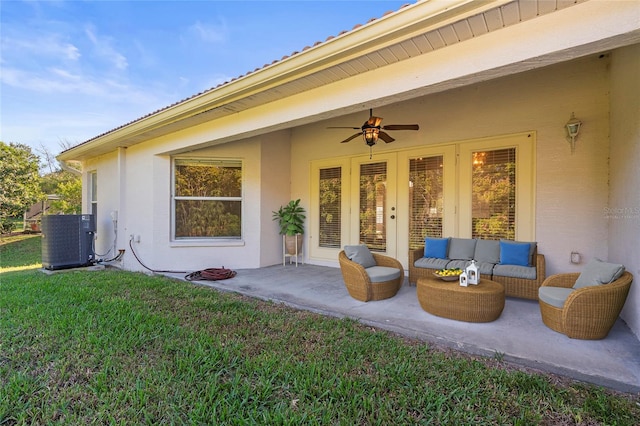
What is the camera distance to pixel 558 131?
478cm

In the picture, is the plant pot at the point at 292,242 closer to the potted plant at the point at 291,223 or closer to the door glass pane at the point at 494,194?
the potted plant at the point at 291,223

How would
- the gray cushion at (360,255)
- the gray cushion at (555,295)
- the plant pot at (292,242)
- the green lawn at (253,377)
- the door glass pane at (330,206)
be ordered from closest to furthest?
1. the green lawn at (253,377)
2. the gray cushion at (555,295)
3. the gray cushion at (360,255)
4. the door glass pane at (330,206)
5. the plant pot at (292,242)

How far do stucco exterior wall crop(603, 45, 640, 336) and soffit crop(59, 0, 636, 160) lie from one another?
1.63 metres

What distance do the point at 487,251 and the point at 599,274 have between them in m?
1.88

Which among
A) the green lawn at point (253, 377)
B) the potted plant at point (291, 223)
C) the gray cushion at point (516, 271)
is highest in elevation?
the potted plant at point (291, 223)

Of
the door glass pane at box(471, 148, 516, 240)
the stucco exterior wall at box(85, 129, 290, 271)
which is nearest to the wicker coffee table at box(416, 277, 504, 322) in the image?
the door glass pane at box(471, 148, 516, 240)

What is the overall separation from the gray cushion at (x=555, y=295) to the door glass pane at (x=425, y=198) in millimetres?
2461

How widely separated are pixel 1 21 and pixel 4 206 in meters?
10.4

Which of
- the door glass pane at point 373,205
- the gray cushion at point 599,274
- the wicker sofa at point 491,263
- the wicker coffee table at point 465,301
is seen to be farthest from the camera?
the door glass pane at point 373,205

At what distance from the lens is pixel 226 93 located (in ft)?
14.9

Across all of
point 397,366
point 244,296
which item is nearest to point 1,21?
point 244,296

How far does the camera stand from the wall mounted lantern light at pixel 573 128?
4.51 meters

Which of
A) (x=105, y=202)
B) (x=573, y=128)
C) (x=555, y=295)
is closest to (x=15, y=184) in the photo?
(x=105, y=202)

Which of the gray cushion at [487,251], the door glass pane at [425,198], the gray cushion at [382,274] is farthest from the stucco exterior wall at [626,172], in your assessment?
the gray cushion at [382,274]
